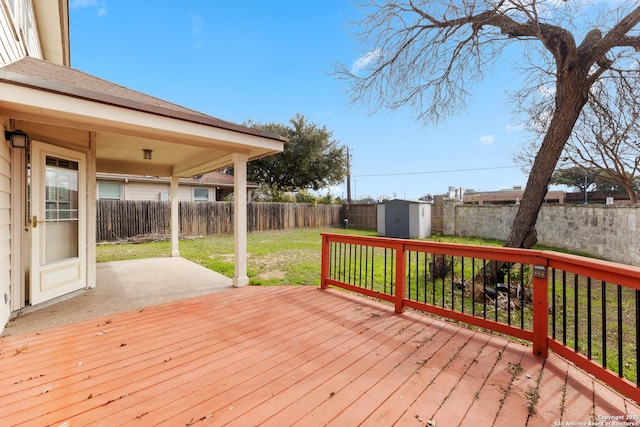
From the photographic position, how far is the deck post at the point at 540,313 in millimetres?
2312

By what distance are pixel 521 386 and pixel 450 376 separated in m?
0.45

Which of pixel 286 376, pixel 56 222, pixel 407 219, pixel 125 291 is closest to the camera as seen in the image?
pixel 286 376

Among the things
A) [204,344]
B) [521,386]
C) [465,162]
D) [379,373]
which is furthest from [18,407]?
[465,162]

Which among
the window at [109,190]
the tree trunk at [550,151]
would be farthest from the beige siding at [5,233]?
the window at [109,190]

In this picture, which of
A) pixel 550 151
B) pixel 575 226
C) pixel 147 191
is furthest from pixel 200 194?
pixel 575 226

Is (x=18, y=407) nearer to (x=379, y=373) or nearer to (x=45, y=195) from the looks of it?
(x=379, y=373)

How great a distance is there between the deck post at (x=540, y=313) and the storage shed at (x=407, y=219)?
9.39m

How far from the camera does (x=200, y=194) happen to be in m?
15.2

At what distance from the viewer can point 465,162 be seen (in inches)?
1145

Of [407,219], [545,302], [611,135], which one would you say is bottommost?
[545,302]

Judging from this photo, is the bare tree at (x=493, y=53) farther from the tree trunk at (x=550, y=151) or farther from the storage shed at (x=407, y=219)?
the storage shed at (x=407, y=219)

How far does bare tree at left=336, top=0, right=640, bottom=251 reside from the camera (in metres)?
4.26

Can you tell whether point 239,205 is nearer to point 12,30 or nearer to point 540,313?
point 12,30

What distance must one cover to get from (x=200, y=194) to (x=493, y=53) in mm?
14263
